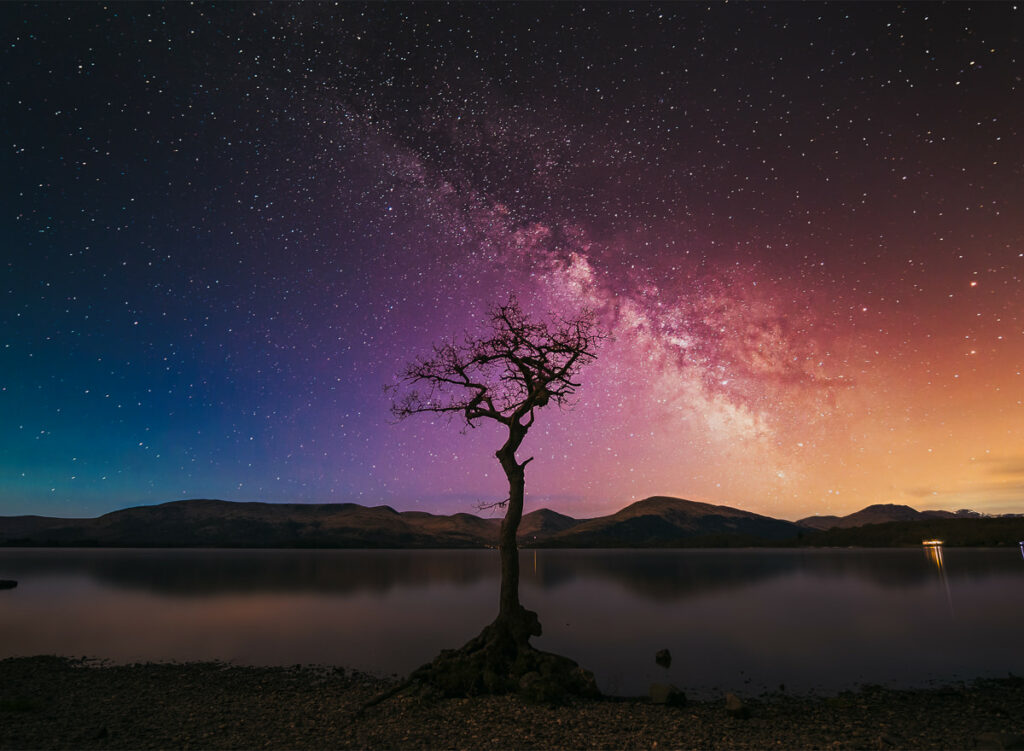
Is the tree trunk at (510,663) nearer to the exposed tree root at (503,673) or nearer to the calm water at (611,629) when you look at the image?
the exposed tree root at (503,673)

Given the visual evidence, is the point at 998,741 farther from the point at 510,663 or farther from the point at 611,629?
the point at 611,629

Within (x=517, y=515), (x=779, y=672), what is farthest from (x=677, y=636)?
(x=517, y=515)

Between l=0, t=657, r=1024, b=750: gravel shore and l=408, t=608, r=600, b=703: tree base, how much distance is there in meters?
0.69

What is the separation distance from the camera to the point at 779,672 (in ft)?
83.7

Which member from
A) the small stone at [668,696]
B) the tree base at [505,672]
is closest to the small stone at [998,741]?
the small stone at [668,696]

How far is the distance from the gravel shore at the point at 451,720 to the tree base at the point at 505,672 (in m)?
0.69

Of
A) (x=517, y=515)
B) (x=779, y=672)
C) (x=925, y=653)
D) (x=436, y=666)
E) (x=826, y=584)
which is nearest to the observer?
(x=436, y=666)

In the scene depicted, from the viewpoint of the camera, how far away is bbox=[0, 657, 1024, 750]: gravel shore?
13039 millimetres

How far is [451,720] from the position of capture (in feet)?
48.4

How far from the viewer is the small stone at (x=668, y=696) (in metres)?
17.3

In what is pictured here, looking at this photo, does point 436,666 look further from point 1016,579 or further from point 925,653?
point 1016,579

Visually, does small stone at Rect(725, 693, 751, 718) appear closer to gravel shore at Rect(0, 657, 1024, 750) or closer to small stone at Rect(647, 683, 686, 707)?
gravel shore at Rect(0, 657, 1024, 750)

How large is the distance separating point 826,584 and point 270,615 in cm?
7493

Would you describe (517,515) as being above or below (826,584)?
above
